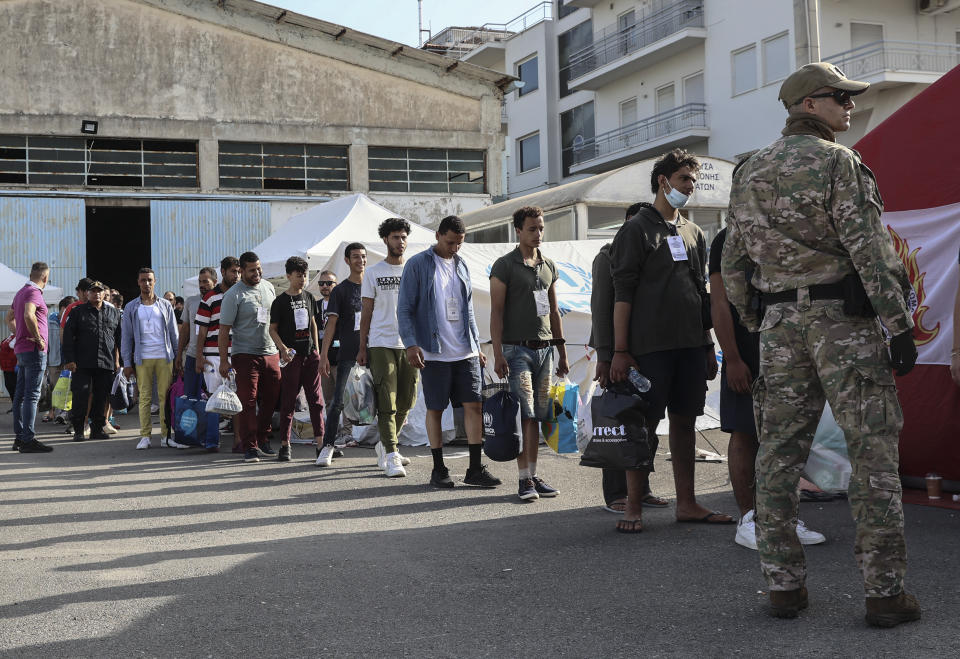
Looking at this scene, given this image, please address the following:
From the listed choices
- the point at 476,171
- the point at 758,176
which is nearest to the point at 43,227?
the point at 476,171

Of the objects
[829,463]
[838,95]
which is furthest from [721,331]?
[829,463]

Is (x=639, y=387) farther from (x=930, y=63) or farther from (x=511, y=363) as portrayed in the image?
(x=930, y=63)

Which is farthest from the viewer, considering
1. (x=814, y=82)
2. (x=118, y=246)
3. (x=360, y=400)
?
(x=118, y=246)

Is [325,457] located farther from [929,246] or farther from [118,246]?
[118,246]

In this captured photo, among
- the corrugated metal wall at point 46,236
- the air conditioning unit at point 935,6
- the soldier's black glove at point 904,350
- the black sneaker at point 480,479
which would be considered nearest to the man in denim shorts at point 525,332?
the black sneaker at point 480,479

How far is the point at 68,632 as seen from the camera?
393cm

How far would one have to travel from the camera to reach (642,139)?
35750 mm

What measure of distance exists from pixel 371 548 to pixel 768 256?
272 centimetres

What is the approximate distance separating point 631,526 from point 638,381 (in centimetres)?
81

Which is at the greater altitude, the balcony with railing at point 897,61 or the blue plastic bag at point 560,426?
the balcony with railing at point 897,61

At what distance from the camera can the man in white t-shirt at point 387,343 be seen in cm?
829

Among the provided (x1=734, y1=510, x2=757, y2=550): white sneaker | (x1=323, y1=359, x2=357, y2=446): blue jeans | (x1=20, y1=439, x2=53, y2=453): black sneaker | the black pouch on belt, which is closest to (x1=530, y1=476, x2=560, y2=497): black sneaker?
(x1=734, y1=510, x2=757, y2=550): white sneaker

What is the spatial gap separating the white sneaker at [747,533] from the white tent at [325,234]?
8990 mm

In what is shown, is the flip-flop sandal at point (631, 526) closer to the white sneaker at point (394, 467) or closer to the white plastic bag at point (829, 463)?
the white plastic bag at point (829, 463)
